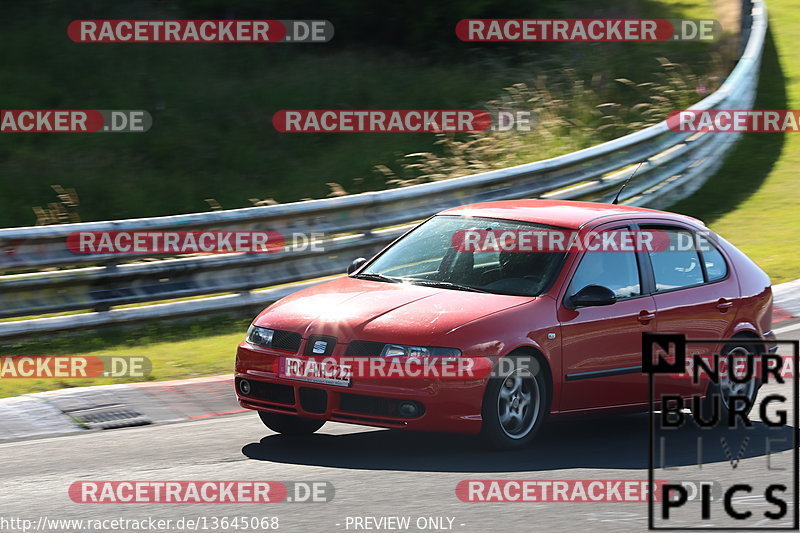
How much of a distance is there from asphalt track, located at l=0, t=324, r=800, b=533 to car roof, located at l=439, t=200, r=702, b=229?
138 centimetres

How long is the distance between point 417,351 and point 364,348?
1.05 feet

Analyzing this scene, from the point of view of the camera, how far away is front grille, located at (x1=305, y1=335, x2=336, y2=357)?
25.2 ft

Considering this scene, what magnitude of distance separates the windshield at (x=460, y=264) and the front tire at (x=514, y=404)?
1.94 feet

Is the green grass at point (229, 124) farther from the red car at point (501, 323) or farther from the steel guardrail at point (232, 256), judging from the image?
the red car at point (501, 323)

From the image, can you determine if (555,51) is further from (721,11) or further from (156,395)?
(156,395)

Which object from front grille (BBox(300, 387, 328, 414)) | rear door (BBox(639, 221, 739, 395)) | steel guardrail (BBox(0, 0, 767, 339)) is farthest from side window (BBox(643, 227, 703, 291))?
steel guardrail (BBox(0, 0, 767, 339))

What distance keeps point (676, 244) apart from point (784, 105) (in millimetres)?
12990

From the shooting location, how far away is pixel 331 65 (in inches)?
873

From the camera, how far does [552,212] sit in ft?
29.5

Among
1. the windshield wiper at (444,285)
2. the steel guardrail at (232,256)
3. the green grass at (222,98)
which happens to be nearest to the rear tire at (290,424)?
the windshield wiper at (444,285)

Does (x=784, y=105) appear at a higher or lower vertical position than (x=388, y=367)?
higher

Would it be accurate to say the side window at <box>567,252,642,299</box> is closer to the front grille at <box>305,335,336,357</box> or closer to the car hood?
the car hood

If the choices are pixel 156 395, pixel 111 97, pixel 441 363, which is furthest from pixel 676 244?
pixel 111 97

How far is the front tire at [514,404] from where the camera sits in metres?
7.62
